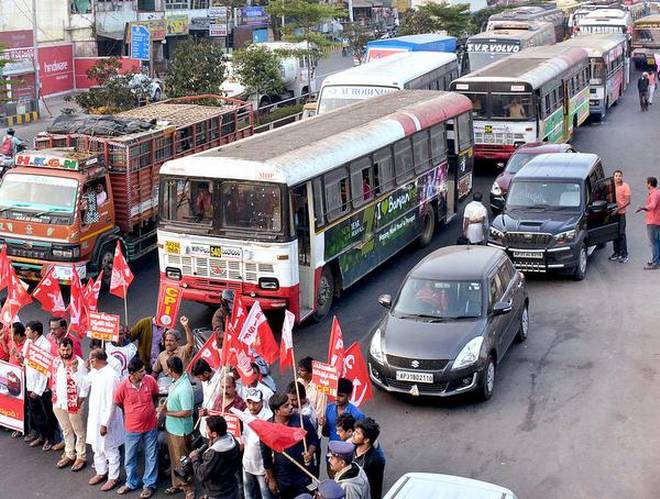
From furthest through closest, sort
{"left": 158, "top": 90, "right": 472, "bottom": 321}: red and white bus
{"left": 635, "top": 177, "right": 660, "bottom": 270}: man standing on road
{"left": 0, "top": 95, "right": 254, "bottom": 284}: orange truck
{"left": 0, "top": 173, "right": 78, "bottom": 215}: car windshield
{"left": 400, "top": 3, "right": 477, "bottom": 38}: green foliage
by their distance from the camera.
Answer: {"left": 400, "top": 3, "right": 477, "bottom": 38}: green foliage < {"left": 635, "top": 177, "right": 660, "bottom": 270}: man standing on road < {"left": 0, "top": 173, "right": 78, "bottom": 215}: car windshield < {"left": 0, "top": 95, "right": 254, "bottom": 284}: orange truck < {"left": 158, "top": 90, "right": 472, "bottom": 321}: red and white bus

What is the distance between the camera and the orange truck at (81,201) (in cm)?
1775

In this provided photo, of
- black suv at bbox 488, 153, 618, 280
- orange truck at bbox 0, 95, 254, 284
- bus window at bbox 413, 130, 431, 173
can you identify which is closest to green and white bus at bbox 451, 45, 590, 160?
bus window at bbox 413, 130, 431, 173

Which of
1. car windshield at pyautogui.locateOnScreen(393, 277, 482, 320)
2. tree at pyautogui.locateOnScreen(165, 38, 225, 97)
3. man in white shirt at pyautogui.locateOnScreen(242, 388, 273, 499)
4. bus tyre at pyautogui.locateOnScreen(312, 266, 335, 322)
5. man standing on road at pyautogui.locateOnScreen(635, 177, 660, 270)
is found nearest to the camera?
man in white shirt at pyautogui.locateOnScreen(242, 388, 273, 499)

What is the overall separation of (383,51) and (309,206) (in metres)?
21.4

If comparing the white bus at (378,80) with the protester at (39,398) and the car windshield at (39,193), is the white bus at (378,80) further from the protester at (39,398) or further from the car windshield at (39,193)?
the protester at (39,398)

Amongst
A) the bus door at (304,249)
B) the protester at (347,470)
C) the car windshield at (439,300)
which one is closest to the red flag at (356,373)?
the protester at (347,470)


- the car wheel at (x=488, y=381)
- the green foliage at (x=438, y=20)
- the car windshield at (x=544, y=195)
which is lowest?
the car wheel at (x=488, y=381)

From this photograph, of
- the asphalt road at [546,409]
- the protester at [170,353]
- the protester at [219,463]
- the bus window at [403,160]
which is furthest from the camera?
the bus window at [403,160]

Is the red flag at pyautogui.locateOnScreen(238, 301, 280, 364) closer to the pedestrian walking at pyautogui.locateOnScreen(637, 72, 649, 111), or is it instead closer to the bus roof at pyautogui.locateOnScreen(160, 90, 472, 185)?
the bus roof at pyautogui.locateOnScreen(160, 90, 472, 185)

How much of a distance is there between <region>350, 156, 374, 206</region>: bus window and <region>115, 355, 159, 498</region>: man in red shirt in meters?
7.26

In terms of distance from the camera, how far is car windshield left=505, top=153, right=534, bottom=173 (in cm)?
2355

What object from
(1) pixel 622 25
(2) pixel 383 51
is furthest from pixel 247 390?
(1) pixel 622 25

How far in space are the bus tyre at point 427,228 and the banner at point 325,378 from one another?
35.3ft

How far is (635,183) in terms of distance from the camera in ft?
87.9
